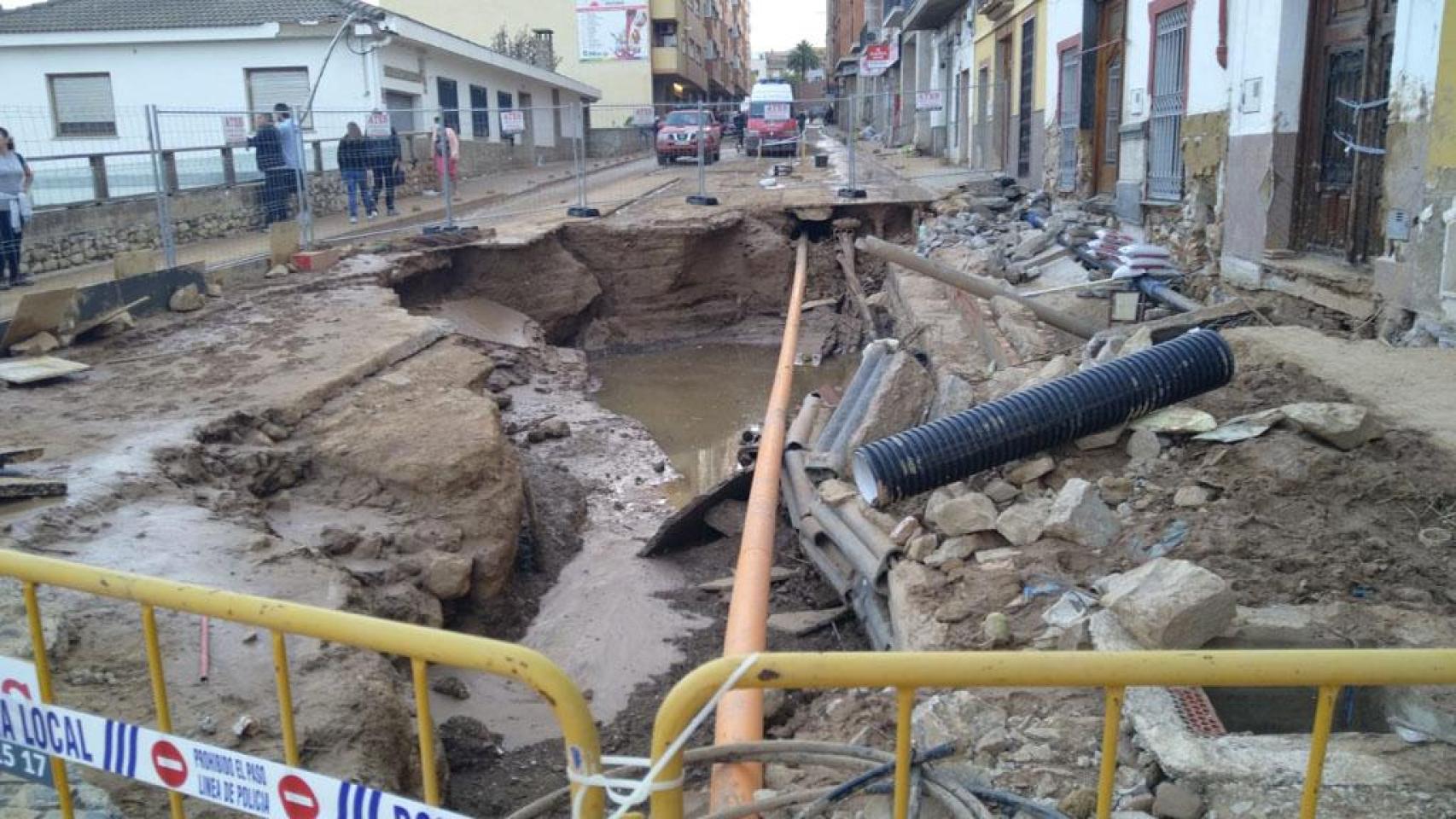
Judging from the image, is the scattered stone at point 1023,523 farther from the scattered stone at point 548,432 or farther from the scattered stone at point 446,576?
the scattered stone at point 548,432

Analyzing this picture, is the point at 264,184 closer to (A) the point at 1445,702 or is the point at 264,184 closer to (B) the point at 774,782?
(B) the point at 774,782

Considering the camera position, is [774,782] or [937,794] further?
[774,782]

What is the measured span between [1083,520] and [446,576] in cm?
329

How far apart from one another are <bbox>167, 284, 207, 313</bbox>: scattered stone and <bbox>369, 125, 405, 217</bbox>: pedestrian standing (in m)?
6.22

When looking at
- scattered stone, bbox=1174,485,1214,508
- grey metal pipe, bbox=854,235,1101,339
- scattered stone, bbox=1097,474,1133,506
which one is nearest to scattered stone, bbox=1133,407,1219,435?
scattered stone, bbox=1097,474,1133,506

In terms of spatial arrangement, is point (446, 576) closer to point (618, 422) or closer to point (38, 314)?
point (38, 314)

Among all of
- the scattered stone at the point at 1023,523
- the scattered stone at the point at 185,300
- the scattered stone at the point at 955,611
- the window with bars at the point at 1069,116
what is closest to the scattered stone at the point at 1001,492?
the scattered stone at the point at 1023,523

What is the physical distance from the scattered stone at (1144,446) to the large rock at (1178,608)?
1784 mm

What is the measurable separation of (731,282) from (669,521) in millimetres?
9439

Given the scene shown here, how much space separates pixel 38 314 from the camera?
28.0 feet

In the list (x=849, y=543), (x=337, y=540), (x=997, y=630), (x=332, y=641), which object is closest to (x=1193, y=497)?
(x=997, y=630)

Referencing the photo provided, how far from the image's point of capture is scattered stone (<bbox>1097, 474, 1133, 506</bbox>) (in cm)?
498

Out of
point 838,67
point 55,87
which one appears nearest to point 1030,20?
point 55,87

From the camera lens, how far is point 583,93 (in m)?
40.6
